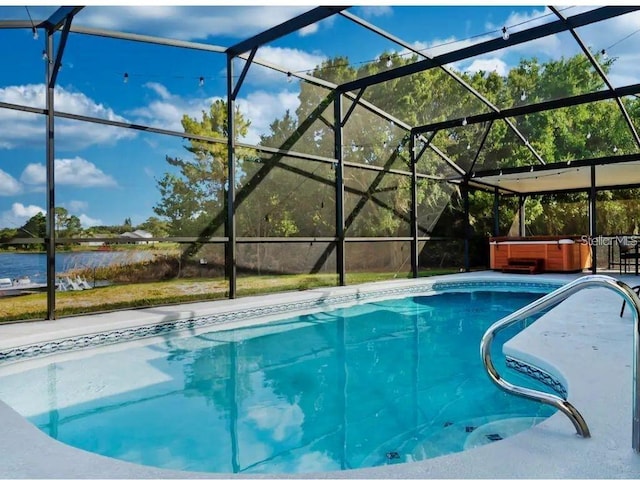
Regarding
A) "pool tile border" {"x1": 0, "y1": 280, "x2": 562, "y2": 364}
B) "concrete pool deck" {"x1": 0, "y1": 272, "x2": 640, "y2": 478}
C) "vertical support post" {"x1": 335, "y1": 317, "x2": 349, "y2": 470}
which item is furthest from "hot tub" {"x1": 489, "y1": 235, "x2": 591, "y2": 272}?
"concrete pool deck" {"x1": 0, "y1": 272, "x2": 640, "y2": 478}

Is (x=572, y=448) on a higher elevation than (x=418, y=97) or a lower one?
lower

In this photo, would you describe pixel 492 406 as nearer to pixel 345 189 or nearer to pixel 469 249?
pixel 345 189

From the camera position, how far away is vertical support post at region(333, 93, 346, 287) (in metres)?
9.78

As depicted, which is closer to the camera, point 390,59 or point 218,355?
point 218,355

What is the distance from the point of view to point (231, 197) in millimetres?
7863

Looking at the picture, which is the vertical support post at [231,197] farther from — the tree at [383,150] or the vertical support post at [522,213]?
the vertical support post at [522,213]

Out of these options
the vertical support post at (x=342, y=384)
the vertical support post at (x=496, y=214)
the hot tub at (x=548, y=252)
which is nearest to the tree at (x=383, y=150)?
the vertical support post at (x=496, y=214)

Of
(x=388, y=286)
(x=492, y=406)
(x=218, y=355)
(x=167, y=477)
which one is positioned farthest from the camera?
(x=388, y=286)

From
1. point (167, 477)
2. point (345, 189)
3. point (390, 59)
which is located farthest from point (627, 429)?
point (345, 189)

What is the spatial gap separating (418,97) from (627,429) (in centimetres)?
940

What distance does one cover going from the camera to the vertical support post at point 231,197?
7855 mm

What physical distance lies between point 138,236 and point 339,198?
4.38 m

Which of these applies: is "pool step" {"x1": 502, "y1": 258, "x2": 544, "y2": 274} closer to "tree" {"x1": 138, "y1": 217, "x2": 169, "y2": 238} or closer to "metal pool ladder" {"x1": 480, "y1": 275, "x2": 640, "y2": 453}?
"tree" {"x1": 138, "y1": 217, "x2": 169, "y2": 238}

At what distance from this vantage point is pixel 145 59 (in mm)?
7047
